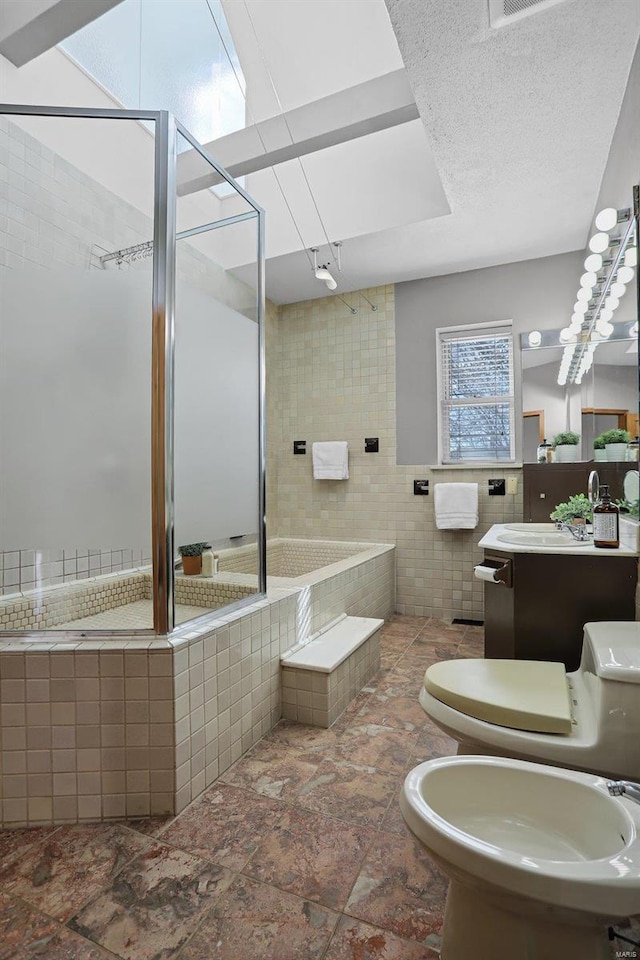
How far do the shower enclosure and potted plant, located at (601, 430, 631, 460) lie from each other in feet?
5.33

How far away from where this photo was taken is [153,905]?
1213mm

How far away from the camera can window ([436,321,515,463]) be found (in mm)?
3701

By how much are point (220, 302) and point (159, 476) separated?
803 mm

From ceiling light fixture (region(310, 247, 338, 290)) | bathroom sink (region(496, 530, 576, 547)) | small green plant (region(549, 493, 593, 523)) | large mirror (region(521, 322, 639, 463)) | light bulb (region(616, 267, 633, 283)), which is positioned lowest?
bathroom sink (region(496, 530, 576, 547))

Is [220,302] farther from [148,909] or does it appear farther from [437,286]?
[437,286]

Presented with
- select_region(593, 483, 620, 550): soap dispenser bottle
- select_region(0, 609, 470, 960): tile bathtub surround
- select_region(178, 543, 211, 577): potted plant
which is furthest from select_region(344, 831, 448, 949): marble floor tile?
select_region(593, 483, 620, 550): soap dispenser bottle

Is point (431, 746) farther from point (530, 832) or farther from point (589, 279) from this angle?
point (589, 279)

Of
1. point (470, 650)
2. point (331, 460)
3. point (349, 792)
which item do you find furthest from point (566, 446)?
point (349, 792)

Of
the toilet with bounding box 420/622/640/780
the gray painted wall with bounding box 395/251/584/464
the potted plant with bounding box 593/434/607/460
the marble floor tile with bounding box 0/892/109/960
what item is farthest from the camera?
the gray painted wall with bounding box 395/251/584/464

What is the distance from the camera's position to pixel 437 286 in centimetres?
389

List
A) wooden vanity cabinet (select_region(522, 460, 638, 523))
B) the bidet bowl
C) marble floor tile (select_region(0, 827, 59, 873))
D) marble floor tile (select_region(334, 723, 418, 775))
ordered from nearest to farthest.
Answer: the bidet bowl, marble floor tile (select_region(0, 827, 59, 873)), marble floor tile (select_region(334, 723, 418, 775)), wooden vanity cabinet (select_region(522, 460, 638, 523))

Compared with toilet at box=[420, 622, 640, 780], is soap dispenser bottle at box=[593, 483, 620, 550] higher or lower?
higher

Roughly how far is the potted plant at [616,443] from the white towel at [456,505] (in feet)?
4.33

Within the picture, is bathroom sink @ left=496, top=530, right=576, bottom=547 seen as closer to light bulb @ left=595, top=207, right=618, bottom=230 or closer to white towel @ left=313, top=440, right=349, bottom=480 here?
light bulb @ left=595, top=207, right=618, bottom=230
